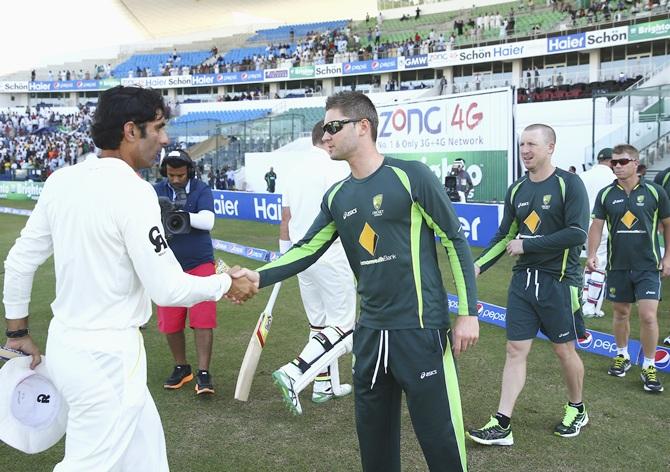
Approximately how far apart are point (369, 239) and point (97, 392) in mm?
1419

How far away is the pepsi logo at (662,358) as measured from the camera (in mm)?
5934

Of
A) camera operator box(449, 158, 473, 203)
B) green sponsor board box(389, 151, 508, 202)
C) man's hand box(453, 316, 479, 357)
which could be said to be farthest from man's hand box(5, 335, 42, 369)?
camera operator box(449, 158, 473, 203)

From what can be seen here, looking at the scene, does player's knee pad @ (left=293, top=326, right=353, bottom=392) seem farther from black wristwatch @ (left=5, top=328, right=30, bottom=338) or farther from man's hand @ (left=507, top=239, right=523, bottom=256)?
black wristwatch @ (left=5, top=328, right=30, bottom=338)

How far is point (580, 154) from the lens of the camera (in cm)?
2584

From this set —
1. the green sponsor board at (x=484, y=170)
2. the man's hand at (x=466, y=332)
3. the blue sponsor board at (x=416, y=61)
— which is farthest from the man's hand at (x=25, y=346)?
the blue sponsor board at (x=416, y=61)

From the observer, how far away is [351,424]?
4.89 meters

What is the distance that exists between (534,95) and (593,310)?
26669mm

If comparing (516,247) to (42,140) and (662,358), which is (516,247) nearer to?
(662,358)

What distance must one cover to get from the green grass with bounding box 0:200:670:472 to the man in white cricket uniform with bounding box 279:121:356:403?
23cm

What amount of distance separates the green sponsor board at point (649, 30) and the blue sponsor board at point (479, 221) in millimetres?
23956

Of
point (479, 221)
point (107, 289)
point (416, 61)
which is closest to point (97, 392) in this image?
point (107, 289)

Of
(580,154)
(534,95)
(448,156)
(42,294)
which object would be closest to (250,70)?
(534,95)

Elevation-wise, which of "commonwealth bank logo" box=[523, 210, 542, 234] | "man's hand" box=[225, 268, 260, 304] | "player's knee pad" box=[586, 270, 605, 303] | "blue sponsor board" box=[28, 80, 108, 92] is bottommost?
"player's knee pad" box=[586, 270, 605, 303]

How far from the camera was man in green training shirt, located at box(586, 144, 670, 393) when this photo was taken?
555 centimetres
